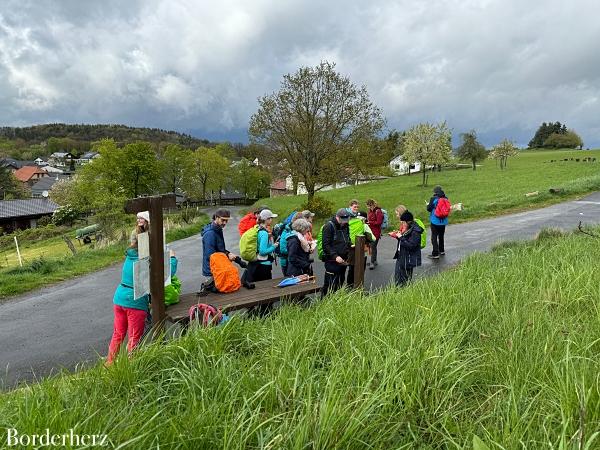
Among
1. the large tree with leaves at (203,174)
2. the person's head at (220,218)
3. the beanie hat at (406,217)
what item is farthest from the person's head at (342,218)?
the large tree with leaves at (203,174)

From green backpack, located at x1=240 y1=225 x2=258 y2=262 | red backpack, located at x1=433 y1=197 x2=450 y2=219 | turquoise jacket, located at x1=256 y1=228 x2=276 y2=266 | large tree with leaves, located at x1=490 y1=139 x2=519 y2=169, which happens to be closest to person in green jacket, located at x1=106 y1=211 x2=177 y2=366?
green backpack, located at x1=240 y1=225 x2=258 y2=262

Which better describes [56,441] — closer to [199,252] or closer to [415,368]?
[415,368]

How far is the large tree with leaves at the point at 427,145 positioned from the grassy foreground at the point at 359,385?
138 ft

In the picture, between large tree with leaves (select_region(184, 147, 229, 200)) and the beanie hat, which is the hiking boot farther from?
large tree with leaves (select_region(184, 147, 229, 200))

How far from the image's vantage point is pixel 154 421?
7.22 feet

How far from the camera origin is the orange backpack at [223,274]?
5352mm

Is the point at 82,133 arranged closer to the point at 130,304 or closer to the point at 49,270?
the point at 49,270

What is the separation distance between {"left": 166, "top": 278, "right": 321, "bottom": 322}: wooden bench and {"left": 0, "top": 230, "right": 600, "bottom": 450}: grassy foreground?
3.34 feet

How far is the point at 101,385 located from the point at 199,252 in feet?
38.9

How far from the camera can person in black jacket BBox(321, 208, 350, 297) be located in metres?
6.59

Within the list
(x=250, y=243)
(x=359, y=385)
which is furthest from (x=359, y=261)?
(x=359, y=385)

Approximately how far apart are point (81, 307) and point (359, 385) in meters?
6.97

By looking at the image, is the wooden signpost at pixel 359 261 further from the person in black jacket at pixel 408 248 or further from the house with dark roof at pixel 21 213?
the house with dark roof at pixel 21 213

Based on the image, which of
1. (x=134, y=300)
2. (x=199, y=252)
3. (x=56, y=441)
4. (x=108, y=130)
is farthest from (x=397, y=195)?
(x=108, y=130)
